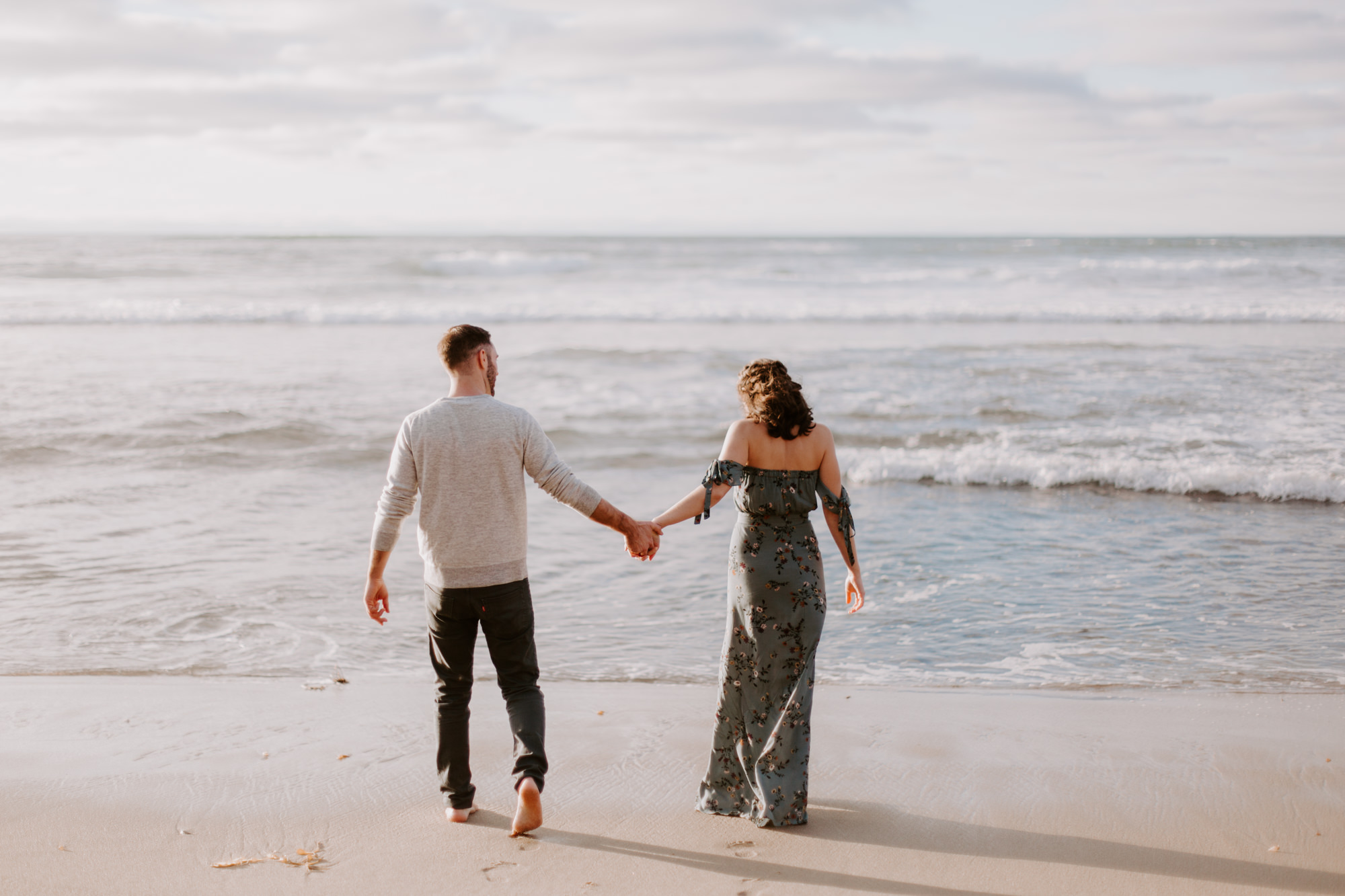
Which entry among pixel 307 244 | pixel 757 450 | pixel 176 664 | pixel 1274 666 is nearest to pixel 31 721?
pixel 176 664

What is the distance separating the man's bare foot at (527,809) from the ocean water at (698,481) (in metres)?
1.81

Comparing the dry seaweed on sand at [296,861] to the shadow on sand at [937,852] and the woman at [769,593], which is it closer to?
the shadow on sand at [937,852]

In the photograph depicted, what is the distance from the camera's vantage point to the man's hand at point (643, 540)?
3.94 meters

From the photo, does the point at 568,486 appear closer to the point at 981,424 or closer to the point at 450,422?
the point at 450,422

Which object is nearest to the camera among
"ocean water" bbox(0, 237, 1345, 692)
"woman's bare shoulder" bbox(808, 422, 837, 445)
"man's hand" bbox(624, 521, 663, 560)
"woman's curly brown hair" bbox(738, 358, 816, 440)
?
"woman's curly brown hair" bbox(738, 358, 816, 440)

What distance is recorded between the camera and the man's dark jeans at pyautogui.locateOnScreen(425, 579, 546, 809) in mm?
3547

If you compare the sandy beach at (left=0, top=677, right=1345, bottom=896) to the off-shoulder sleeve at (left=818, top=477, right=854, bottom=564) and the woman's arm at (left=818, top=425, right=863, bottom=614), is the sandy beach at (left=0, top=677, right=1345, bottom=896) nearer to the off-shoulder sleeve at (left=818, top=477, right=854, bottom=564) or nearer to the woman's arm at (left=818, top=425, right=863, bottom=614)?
the woman's arm at (left=818, top=425, right=863, bottom=614)

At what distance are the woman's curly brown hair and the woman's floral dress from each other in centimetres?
16

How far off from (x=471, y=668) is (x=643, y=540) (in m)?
→ 0.80

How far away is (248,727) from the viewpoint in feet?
14.7

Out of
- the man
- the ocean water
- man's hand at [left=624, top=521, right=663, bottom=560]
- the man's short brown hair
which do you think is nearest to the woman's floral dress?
man's hand at [left=624, top=521, right=663, bottom=560]

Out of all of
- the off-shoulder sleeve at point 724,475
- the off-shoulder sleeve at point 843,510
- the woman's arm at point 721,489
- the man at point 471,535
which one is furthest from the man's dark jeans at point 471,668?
the off-shoulder sleeve at point 843,510

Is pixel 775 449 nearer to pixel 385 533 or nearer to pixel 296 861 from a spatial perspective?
pixel 385 533

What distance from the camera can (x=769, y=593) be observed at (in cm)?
366
